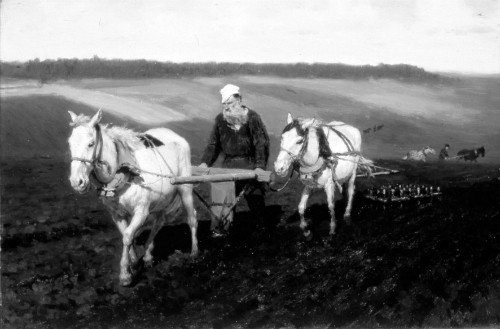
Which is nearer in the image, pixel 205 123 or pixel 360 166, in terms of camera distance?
pixel 205 123

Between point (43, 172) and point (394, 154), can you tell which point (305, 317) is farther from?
point (43, 172)

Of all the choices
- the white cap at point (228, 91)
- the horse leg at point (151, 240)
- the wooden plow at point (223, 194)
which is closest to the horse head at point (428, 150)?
the wooden plow at point (223, 194)

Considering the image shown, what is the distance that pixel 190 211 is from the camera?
4230 mm

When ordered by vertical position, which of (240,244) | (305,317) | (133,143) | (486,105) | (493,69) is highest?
(493,69)

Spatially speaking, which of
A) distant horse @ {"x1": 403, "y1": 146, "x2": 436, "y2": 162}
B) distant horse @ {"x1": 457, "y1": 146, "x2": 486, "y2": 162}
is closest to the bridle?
distant horse @ {"x1": 403, "y1": 146, "x2": 436, "y2": 162}

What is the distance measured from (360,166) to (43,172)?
249cm

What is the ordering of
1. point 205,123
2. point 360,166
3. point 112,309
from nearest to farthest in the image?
point 112,309, point 205,123, point 360,166

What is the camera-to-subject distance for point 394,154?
4215 millimetres

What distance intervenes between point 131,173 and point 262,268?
1.20 metres

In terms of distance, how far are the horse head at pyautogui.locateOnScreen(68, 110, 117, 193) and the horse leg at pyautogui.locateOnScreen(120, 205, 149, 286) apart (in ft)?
1.11

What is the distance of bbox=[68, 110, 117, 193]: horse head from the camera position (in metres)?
3.29

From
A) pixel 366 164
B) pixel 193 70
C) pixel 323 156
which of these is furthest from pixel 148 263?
pixel 366 164

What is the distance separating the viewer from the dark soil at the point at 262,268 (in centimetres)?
377

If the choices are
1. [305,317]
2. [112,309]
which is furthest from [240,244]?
[112,309]
